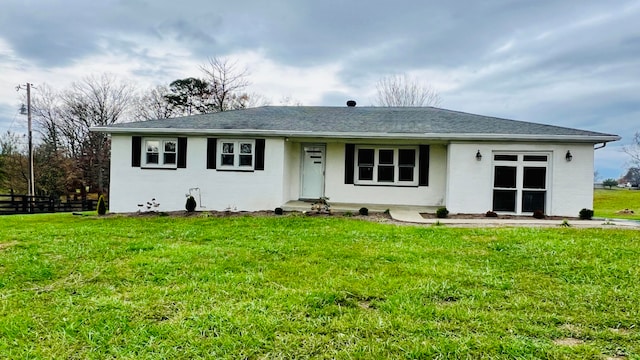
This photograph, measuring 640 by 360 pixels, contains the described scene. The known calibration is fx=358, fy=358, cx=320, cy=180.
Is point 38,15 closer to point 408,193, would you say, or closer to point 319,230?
point 319,230

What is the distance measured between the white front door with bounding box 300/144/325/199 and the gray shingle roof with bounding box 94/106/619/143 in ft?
3.33

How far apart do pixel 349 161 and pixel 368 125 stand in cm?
143

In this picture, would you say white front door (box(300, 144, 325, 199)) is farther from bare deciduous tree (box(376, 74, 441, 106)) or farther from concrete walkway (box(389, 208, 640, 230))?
bare deciduous tree (box(376, 74, 441, 106))

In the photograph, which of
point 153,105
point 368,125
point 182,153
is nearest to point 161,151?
point 182,153

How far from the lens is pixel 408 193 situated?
494 inches

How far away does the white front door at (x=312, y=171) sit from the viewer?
1316cm

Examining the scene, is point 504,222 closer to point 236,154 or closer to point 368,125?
point 368,125

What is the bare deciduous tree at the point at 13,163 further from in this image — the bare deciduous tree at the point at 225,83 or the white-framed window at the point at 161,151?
the white-framed window at the point at 161,151

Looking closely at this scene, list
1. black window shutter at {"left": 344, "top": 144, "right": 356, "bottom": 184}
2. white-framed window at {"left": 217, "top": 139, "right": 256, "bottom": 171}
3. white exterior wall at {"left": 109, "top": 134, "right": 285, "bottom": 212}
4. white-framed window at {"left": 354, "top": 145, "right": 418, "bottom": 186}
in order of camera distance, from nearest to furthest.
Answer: white exterior wall at {"left": 109, "top": 134, "right": 285, "bottom": 212}, white-framed window at {"left": 217, "top": 139, "right": 256, "bottom": 171}, white-framed window at {"left": 354, "top": 145, "right": 418, "bottom": 186}, black window shutter at {"left": 344, "top": 144, "right": 356, "bottom": 184}

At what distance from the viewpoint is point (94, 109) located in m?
30.0

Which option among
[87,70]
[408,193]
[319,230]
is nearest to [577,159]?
[408,193]

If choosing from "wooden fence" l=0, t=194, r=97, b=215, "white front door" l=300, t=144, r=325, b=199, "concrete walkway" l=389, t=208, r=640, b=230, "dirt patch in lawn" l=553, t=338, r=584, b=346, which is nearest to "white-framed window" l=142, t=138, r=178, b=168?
"white front door" l=300, t=144, r=325, b=199

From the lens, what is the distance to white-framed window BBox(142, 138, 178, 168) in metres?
12.3

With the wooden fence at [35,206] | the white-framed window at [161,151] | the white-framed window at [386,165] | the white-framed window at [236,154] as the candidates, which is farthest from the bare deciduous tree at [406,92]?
the wooden fence at [35,206]
